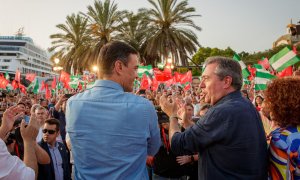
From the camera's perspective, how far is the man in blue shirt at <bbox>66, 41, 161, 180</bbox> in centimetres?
209

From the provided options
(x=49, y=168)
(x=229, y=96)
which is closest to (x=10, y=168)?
(x=229, y=96)

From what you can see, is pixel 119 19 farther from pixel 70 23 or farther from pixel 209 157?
pixel 209 157

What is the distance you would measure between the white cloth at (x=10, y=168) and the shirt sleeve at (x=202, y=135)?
1102 mm

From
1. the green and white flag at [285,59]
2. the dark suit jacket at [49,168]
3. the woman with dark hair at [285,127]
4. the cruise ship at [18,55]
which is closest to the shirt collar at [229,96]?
the woman with dark hair at [285,127]

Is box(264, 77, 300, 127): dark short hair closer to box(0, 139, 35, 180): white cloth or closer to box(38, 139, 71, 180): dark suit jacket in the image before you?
box(0, 139, 35, 180): white cloth

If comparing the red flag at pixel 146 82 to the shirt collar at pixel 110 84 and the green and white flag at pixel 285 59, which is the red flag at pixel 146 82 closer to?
the green and white flag at pixel 285 59

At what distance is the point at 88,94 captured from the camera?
2.23m

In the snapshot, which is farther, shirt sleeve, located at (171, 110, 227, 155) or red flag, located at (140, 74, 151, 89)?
red flag, located at (140, 74, 151, 89)

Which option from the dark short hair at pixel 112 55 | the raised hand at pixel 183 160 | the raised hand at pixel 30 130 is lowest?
the raised hand at pixel 183 160

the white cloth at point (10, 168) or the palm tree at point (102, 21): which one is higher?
the palm tree at point (102, 21)

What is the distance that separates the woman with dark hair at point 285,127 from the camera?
89.7 inches

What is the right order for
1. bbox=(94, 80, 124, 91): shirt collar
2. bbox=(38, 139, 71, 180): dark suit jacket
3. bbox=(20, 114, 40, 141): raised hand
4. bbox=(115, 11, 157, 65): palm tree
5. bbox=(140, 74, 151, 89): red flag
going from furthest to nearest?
1. bbox=(115, 11, 157, 65): palm tree
2. bbox=(140, 74, 151, 89): red flag
3. bbox=(38, 139, 71, 180): dark suit jacket
4. bbox=(20, 114, 40, 141): raised hand
5. bbox=(94, 80, 124, 91): shirt collar

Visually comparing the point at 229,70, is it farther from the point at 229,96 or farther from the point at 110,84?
the point at 110,84

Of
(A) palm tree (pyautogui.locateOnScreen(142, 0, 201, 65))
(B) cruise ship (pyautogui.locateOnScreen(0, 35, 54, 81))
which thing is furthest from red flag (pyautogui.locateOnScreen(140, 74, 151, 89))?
(B) cruise ship (pyautogui.locateOnScreen(0, 35, 54, 81))
